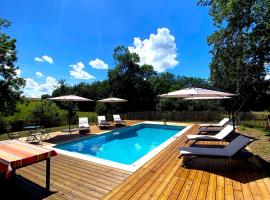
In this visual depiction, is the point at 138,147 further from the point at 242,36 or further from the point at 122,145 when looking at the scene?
the point at 242,36

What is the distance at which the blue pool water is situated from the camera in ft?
28.4

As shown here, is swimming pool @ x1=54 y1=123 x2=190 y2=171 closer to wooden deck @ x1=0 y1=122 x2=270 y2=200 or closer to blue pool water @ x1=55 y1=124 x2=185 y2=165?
blue pool water @ x1=55 y1=124 x2=185 y2=165

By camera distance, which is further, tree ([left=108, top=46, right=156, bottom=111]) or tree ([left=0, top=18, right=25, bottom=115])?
tree ([left=108, top=46, right=156, bottom=111])

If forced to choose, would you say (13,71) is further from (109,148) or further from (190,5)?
(190,5)

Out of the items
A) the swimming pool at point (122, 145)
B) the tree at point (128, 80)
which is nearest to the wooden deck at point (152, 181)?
the swimming pool at point (122, 145)

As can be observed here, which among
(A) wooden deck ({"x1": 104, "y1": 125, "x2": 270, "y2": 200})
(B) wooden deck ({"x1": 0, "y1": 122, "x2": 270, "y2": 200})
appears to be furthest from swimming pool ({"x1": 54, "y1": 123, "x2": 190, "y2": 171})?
(A) wooden deck ({"x1": 104, "y1": 125, "x2": 270, "y2": 200})

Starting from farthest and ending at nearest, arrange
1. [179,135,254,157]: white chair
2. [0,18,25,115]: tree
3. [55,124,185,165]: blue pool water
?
[0,18,25,115]: tree, [55,124,185,165]: blue pool water, [179,135,254,157]: white chair

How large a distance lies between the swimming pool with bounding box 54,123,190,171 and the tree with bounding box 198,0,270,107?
574 centimetres

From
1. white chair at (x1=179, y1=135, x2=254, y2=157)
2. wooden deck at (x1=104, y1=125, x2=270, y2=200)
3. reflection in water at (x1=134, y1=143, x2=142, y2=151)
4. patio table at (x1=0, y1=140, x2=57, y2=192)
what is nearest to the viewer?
patio table at (x1=0, y1=140, x2=57, y2=192)

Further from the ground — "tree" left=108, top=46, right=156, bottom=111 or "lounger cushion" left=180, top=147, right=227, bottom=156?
"tree" left=108, top=46, right=156, bottom=111

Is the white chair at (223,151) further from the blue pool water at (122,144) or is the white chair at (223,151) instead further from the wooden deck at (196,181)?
the blue pool water at (122,144)

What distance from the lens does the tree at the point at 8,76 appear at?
12219mm

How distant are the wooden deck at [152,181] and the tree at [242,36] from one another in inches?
289

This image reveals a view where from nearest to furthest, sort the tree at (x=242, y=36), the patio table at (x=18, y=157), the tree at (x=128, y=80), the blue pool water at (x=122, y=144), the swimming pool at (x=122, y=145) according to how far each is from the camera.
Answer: the patio table at (x=18, y=157), the swimming pool at (x=122, y=145), the blue pool water at (x=122, y=144), the tree at (x=242, y=36), the tree at (x=128, y=80)
